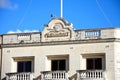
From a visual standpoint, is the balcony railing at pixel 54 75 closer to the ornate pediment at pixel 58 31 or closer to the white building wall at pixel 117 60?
the ornate pediment at pixel 58 31

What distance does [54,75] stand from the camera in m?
40.0

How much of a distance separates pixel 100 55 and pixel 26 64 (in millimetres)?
7474

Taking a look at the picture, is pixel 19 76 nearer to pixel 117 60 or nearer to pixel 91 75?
pixel 91 75

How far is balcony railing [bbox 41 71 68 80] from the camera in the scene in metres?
39.7

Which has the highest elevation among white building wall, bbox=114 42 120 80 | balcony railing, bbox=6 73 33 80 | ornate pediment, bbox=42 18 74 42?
ornate pediment, bbox=42 18 74 42

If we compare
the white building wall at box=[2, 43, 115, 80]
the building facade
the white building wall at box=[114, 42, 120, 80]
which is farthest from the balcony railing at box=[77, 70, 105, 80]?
the white building wall at box=[114, 42, 120, 80]

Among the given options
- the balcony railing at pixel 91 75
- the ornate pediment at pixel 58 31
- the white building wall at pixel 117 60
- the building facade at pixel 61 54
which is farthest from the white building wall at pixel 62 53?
the ornate pediment at pixel 58 31

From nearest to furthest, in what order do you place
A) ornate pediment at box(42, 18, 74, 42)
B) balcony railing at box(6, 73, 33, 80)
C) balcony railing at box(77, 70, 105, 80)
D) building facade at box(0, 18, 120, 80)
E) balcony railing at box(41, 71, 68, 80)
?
balcony railing at box(77, 70, 105, 80), building facade at box(0, 18, 120, 80), balcony railing at box(41, 71, 68, 80), balcony railing at box(6, 73, 33, 80), ornate pediment at box(42, 18, 74, 42)

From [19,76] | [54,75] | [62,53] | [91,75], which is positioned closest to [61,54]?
[62,53]

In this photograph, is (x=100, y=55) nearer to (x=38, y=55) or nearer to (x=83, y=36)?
(x=83, y=36)

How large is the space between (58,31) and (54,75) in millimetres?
4283

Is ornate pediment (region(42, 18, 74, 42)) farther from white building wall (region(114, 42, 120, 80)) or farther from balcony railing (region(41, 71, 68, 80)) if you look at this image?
white building wall (region(114, 42, 120, 80))

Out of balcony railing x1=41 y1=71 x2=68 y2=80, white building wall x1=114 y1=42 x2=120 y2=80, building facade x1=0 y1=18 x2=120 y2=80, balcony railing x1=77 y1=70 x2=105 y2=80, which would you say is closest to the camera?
balcony railing x1=77 y1=70 x2=105 y2=80

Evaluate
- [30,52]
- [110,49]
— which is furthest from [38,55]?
[110,49]
